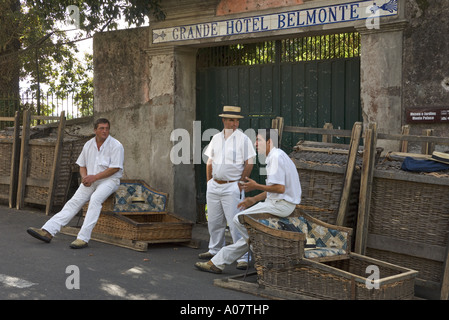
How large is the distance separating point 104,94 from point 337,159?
5860mm

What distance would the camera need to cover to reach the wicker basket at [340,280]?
20.9 feet

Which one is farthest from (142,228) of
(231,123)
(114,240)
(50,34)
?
(50,34)

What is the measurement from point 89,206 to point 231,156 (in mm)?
2163

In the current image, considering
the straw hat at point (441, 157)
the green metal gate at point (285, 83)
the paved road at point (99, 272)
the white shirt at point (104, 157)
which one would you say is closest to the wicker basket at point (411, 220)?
the straw hat at point (441, 157)

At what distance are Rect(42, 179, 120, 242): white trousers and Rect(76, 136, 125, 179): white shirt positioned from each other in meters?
0.17

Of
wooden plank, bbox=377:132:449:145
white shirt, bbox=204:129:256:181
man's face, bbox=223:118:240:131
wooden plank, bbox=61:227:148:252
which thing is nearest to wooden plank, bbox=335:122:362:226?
wooden plank, bbox=377:132:449:145

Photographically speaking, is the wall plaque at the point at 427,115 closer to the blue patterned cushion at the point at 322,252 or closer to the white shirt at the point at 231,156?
the white shirt at the point at 231,156

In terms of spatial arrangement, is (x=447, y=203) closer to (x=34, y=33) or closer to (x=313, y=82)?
(x=313, y=82)

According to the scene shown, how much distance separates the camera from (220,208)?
29.1 feet

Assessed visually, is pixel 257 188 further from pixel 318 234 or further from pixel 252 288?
pixel 252 288

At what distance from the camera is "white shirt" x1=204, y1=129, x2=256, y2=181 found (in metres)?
8.69

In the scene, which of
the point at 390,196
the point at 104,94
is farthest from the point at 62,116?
the point at 390,196

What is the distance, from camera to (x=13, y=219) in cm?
1177
